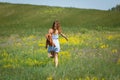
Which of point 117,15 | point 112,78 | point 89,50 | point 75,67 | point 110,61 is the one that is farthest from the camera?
point 117,15

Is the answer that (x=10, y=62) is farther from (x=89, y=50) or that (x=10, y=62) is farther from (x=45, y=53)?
(x=89, y=50)

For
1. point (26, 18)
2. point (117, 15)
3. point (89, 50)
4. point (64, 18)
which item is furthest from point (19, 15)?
point (89, 50)

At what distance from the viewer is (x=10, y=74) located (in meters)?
14.9

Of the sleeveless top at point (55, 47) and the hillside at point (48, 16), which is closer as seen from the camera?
the sleeveless top at point (55, 47)

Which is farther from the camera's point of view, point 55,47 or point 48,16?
point 48,16

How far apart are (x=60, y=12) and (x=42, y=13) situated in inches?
140

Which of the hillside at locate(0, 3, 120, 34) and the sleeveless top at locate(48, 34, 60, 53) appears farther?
the hillside at locate(0, 3, 120, 34)

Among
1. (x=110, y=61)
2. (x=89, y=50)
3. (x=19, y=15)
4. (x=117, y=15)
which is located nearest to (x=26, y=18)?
(x=19, y=15)

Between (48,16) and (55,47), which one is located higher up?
(55,47)

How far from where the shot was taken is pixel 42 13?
3287 inches

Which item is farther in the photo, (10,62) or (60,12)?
(60,12)

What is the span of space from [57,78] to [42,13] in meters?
70.1

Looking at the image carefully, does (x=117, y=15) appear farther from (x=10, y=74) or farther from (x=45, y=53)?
(x=10, y=74)

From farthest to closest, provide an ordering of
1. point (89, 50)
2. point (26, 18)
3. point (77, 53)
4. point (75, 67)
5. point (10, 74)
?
point (26, 18) < point (89, 50) < point (77, 53) < point (75, 67) < point (10, 74)
